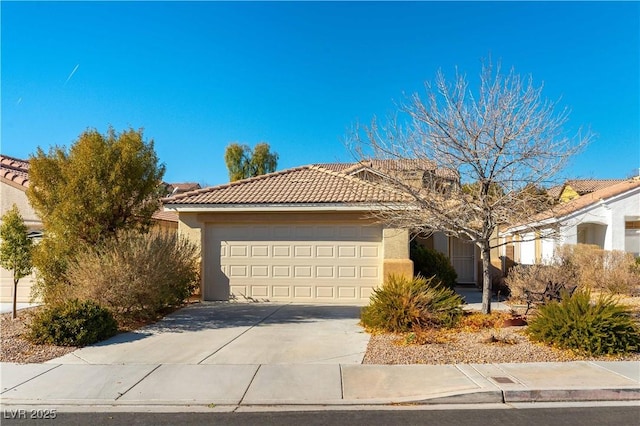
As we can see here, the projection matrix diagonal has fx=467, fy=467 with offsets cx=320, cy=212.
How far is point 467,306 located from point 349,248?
12.0 ft

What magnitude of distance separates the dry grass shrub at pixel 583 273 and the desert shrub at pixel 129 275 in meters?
9.14

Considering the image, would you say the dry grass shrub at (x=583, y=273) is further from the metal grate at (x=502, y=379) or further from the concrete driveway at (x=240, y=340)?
the metal grate at (x=502, y=379)

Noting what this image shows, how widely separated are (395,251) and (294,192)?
361cm

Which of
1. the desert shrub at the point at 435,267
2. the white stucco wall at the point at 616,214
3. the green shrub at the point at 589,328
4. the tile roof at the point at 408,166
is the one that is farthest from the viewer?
the white stucco wall at the point at 616,214

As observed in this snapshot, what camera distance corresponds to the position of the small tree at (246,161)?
128 feet

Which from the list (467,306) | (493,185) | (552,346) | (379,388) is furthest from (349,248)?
(379,388)

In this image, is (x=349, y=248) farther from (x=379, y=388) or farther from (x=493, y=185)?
(x=379, y=388)

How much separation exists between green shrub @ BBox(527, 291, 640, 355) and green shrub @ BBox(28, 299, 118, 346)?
26.8ft

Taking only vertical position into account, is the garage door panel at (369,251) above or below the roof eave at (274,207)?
below

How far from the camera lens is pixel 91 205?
11.2m

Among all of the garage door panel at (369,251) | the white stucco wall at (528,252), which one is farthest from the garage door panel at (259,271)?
the white stucco wall at (528,252)

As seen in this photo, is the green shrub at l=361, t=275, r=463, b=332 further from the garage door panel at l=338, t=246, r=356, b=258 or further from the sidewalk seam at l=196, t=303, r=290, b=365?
the garage door panel at l=338, t=246, r=356, b=258

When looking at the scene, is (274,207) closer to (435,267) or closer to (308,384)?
(435,267)

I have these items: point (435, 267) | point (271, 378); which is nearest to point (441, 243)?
point (435, 267)
